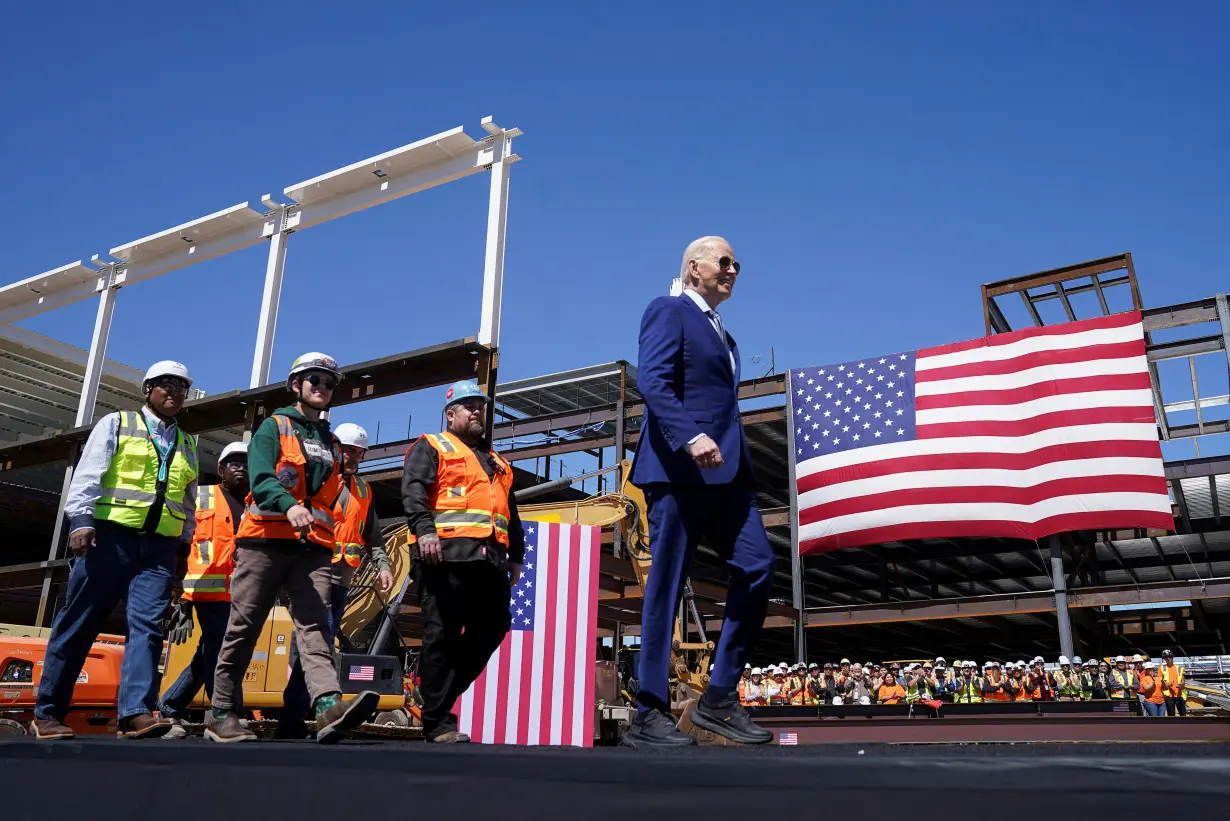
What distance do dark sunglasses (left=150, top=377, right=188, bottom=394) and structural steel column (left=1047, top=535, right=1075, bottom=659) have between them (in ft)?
65.2

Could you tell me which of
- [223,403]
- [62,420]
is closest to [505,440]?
[62,420]

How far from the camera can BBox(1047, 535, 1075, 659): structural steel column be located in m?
21.3

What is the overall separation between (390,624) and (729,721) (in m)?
6.50

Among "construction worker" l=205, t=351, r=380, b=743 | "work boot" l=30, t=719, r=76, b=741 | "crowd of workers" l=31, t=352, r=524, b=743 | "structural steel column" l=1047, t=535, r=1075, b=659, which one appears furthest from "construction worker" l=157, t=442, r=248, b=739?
"structural steel column" l=1047, t=535, r=1075, b=659

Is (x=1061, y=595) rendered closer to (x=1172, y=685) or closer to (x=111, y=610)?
(x=1172, y=685)

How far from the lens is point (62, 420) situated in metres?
28.2

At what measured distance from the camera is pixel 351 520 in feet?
25.1

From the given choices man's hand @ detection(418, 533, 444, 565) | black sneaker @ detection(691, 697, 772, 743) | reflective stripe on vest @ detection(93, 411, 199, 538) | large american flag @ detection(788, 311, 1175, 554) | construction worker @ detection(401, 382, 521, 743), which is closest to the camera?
black sneaker @ detection(691, 697, 772, 743)

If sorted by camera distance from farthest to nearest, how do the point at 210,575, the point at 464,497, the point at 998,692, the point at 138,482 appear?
the point at 998,692
the point at 210,575
the point at 138,482
the point at 464,497

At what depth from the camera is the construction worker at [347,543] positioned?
4996mm

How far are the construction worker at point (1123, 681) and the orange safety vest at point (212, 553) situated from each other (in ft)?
52.8

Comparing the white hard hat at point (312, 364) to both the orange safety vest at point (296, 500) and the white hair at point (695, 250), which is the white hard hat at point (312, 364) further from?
the white hair at point (695, 250)

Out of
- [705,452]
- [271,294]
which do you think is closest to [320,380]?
[705,452]

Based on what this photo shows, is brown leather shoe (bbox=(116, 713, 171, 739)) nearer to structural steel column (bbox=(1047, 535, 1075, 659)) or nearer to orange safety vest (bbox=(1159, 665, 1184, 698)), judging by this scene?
orange safety vest (bbox=(1159, 665, 1184, 698))
